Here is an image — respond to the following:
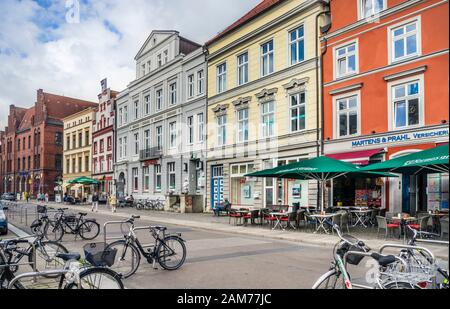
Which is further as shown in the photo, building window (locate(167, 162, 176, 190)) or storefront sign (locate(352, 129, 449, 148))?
building window (locate(167, 162, 176, 190))

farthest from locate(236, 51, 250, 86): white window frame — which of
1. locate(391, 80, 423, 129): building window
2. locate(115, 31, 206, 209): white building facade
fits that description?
locate(391, 80, 423, 129): building window

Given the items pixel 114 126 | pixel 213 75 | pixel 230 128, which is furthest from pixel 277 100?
pixel 114 126

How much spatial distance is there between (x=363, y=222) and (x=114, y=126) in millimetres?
33773

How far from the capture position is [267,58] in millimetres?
24406

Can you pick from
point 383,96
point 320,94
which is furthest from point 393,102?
point 320,94

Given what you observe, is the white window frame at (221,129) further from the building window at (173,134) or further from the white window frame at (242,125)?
the building window at (173,134)

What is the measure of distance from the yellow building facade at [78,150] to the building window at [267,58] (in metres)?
32.5

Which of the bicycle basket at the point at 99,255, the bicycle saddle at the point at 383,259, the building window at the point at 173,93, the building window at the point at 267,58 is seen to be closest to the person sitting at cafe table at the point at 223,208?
the building window at the point at 267,58

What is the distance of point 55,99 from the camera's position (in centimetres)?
6381

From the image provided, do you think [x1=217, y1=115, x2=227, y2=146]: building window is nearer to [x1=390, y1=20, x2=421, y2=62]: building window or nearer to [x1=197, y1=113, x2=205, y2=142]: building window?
[x1=197, y1=113, x2=205, y2=142]: building window

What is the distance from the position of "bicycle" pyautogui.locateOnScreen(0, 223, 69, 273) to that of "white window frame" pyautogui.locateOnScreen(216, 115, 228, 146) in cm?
1996

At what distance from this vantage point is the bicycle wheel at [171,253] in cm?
835

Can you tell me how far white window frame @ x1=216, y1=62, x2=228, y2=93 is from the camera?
2802 centimetres

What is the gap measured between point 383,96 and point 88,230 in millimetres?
13216
